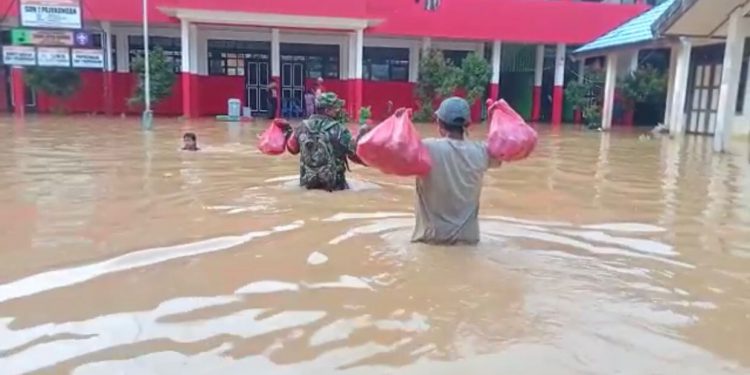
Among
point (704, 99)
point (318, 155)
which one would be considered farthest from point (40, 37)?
point (704, 99)

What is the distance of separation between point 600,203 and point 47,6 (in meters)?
19.1

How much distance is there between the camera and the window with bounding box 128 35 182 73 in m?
26.3

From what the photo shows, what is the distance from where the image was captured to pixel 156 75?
958 inches

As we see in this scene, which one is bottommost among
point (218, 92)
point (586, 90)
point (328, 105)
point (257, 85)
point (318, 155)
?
point (318, 155)

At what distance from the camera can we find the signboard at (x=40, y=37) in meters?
21.6

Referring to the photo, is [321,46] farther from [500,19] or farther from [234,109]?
[500,19]

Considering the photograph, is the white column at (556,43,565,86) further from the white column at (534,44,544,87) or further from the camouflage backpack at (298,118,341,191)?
the camouflage backpack at (298,118,341,191)

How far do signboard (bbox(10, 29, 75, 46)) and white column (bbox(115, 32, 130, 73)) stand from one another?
14.2 feet

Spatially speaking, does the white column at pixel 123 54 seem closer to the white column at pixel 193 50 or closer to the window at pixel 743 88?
the white column at pixel 193 50

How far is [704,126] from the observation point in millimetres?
21562

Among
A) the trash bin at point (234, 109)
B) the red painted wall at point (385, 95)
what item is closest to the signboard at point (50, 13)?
the trash bin at point (234, 109)

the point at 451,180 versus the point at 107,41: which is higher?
the point at 107,41

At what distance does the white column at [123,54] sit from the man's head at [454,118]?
931 inches

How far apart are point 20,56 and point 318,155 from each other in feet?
57.9
